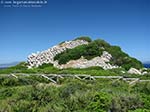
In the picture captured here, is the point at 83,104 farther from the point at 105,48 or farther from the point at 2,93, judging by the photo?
the point at 105,48

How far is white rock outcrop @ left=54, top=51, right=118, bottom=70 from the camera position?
36.2 m

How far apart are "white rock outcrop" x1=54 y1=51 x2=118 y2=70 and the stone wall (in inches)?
99.2

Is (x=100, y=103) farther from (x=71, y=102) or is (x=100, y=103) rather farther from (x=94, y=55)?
(x=94, y=55)

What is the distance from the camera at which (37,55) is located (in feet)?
145

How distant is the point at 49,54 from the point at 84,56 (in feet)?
17.7

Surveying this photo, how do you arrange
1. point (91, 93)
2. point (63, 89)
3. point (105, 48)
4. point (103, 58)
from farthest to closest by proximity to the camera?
1. point (105, 48)
2. point (103, 58)
3. point (63, 89)
4. point (91, 93)

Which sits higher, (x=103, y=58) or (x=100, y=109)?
(x=103, y=58)

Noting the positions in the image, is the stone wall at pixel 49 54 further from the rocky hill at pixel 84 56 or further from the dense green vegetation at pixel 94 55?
the dense green vegetation at pixel 94 55

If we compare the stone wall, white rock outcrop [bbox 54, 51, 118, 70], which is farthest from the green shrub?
the stone wall

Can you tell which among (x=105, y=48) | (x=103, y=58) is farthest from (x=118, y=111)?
(x=105, y=48)

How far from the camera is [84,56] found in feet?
130

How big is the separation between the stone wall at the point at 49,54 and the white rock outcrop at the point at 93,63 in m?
2.52

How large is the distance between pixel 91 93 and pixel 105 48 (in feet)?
93.2

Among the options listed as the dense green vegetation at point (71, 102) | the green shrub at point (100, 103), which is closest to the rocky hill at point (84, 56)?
the dense green vegetation at point (71, 102)
